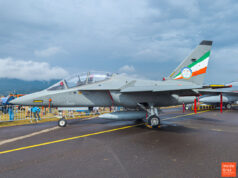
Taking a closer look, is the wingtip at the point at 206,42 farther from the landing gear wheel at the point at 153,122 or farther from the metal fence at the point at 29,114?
the metal fence at the point at 29,114

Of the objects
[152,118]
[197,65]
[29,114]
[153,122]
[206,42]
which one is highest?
[206,42]

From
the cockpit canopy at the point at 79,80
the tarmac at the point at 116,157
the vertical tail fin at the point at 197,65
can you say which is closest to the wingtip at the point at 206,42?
the vertical tail fin at the point at 197,65

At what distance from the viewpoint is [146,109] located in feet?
24.9

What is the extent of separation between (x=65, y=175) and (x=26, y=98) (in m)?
5.02

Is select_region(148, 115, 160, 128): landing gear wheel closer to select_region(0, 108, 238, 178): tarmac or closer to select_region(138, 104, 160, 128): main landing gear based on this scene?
select_region(138, 104, 160, 128): main landing gear

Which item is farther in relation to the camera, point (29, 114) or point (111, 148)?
point (29, 114)

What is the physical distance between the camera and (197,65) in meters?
9.03

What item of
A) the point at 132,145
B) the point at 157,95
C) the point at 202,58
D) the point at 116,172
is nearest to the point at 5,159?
the point at 116,172

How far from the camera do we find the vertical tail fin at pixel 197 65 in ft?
29.6

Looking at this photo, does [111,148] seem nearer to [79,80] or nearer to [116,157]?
[116,157]

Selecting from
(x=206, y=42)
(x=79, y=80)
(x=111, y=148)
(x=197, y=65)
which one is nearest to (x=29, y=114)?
(x=79, y=80)

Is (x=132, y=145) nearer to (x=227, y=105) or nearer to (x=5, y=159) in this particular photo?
(x=5, y=159)

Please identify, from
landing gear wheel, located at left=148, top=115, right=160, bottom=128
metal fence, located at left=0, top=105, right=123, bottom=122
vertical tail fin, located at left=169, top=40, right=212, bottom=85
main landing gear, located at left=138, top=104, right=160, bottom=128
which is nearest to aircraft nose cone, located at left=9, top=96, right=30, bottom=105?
metal fence, located at left=0, top=105, right=123, bottom=122

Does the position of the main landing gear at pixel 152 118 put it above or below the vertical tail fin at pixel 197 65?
below
